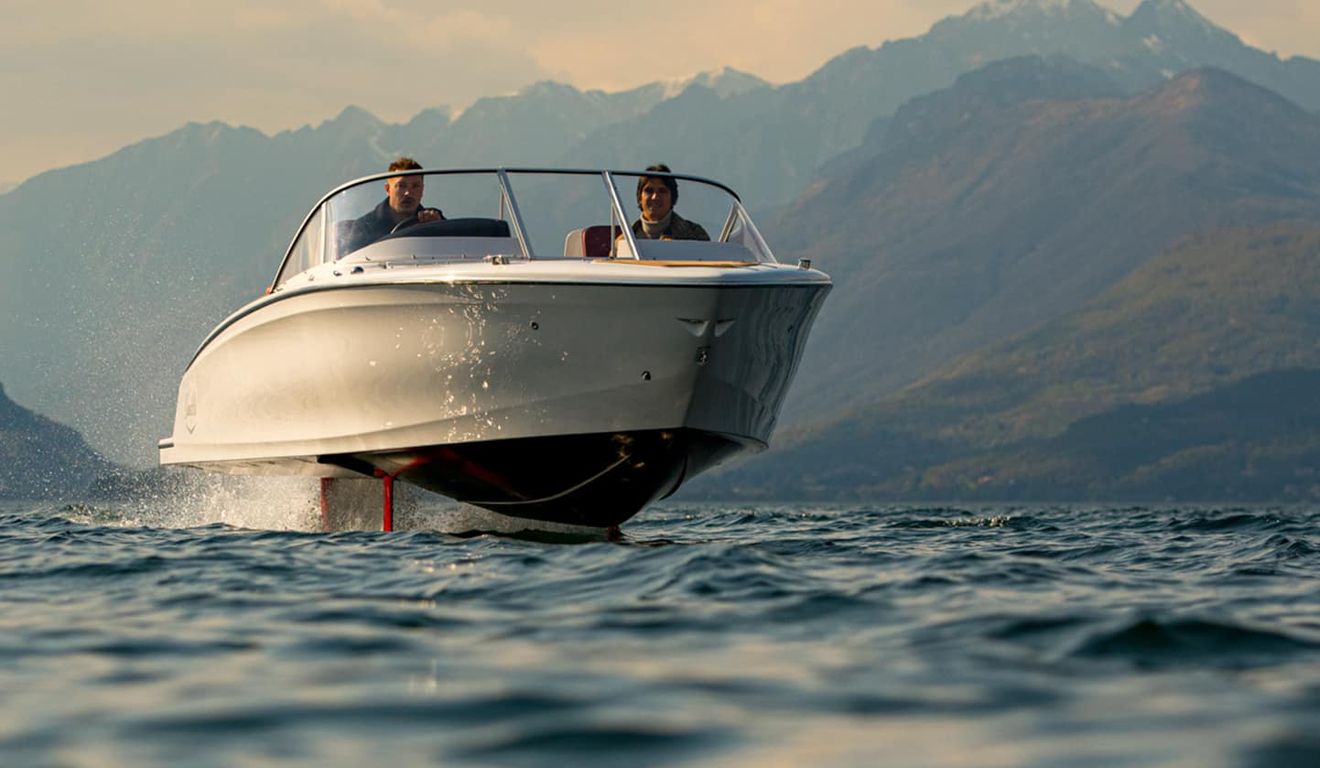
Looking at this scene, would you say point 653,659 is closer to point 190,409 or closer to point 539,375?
point 539,375

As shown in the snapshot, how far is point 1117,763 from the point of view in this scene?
12.3ft

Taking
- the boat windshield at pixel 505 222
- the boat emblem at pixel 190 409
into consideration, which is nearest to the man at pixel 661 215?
the boat windshield at pixel 505 222

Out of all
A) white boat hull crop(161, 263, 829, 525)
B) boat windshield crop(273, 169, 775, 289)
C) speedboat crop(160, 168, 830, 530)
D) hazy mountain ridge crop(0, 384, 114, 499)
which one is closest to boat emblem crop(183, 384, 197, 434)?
speedboat crop(160, 168, 830, 530)

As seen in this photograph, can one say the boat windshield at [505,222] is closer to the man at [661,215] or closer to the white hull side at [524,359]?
the man at [661,215]

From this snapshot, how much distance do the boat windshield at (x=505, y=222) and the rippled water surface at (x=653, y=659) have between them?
7.70ft

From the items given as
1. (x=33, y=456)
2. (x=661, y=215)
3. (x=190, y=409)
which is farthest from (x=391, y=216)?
(x=33, y=456)

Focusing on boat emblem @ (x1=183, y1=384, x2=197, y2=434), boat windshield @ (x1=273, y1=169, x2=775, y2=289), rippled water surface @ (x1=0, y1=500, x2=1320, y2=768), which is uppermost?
boat windshield @ (x1=273, y1=169, x2=775, y2=289)

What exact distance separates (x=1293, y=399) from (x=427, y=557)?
203 metres

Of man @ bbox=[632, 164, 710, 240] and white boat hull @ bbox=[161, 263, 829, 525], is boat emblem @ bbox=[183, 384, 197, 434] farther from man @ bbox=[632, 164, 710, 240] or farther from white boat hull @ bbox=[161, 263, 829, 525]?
man @ bbox=[632, 164, 710, 240]

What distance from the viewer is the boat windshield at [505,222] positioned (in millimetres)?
10664

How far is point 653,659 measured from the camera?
17.1ft

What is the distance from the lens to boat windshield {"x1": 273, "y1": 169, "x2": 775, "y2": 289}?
35.0 ft

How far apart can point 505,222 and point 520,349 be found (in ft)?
5.21

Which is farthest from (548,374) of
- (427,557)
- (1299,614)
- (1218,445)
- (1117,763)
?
(1218,445)
